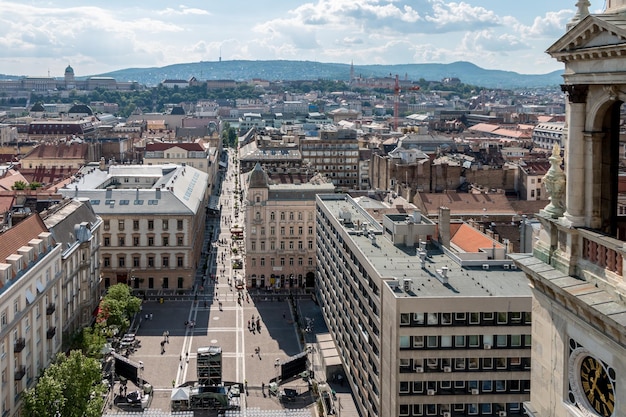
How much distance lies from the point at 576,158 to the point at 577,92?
6.32ft

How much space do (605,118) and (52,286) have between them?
179 ft

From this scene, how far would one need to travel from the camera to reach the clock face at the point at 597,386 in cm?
1997

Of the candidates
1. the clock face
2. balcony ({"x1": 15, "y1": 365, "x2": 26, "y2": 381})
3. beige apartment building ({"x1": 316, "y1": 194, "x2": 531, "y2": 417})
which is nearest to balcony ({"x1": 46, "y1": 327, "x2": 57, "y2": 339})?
balcony ({"x1": 15, "y1": 365, "x2": 26, "y2": 381})

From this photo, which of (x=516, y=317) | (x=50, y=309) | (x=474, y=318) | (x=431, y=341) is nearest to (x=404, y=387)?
(x=431, y=341)

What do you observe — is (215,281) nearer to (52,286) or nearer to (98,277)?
(98,277)

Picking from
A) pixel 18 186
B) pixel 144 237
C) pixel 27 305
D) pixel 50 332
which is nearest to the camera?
pixel 27 305

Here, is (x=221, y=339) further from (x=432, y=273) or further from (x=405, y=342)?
(x=405, y=342)

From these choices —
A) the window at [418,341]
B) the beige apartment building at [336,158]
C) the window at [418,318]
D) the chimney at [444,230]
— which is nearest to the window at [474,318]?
the window at [418,318]

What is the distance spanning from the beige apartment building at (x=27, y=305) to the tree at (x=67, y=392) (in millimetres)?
1957

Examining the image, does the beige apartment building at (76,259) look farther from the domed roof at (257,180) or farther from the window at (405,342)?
the window at (405,342)

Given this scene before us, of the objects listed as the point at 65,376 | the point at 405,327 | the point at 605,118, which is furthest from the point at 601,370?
the point at 65,376

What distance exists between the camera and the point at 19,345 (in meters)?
54.8

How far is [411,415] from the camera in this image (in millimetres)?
51875

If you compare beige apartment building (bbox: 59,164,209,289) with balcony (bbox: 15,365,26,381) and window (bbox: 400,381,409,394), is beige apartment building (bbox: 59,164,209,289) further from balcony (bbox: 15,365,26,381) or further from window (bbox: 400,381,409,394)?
window (bbox: 400,381,409,394)
